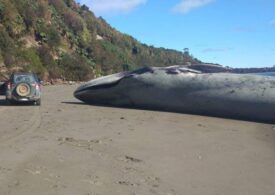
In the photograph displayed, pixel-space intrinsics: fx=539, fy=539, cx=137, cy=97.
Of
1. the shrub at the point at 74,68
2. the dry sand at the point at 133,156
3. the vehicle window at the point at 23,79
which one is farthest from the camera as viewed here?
the shrub at the point at 74,68

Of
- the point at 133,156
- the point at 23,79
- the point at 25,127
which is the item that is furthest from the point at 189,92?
the point at 133,156

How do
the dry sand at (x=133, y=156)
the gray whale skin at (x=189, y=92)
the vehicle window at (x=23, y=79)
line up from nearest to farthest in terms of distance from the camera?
1. the dry sand at (x=133, y=156)
2. the gray whale skin at (x=189, y=92)
3. the vehicle window at (x=23, y=79)

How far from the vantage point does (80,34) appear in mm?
65250

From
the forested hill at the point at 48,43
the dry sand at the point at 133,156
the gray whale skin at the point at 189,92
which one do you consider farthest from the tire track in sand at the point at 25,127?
the forested hill at the point at 48,43

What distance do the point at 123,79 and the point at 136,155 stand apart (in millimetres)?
9112

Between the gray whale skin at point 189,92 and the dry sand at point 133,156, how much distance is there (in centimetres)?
122

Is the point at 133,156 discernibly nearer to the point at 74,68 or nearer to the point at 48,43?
the point at 48,43

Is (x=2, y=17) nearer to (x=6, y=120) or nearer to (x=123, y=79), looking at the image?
(x=123, y=79)

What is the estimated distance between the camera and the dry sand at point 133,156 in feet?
24.0

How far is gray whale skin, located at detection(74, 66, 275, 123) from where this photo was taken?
16.2 metres

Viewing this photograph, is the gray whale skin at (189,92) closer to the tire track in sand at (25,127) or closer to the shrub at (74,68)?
the tire track in sand at (25,127)

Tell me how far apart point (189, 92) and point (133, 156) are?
8226 millimetres

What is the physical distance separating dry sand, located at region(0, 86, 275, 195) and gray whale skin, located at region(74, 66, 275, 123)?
122cm

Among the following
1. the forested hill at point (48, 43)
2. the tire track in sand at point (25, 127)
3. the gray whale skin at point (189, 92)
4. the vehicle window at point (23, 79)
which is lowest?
the tire track in sand at point (25, 127)
